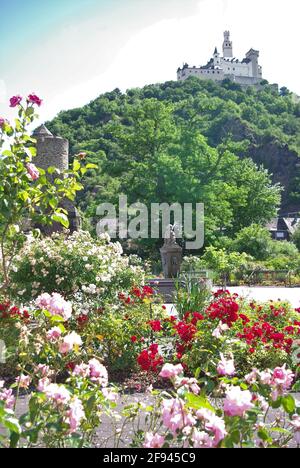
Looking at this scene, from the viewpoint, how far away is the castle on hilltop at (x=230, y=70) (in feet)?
378

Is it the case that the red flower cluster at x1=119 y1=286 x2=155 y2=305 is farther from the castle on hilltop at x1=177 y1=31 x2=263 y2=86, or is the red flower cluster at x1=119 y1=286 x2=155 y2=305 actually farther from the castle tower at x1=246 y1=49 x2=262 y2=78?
the castle tower at x1=246 y1=49 x2=262 y2=78

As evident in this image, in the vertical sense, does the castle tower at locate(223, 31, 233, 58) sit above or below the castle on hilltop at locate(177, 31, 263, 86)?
above

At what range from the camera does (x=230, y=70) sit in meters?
122

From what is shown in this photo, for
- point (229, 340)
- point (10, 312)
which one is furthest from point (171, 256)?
point (229, 340)

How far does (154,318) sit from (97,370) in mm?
4387

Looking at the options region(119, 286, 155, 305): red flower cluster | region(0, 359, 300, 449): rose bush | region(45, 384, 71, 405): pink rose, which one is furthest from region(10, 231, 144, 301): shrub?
region(45, 384, 71, 405): pink rose

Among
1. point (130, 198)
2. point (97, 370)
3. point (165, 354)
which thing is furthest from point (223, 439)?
point (130, 198)

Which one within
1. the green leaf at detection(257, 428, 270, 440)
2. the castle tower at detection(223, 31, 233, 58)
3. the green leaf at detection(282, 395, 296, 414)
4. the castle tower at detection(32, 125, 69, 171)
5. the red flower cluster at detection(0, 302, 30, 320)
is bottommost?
the red flower cluster at detection(0, 302, 30, 320)

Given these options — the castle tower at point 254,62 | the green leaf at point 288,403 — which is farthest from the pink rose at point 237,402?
the castle tower at point 254,62

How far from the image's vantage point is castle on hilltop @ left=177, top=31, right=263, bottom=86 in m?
115

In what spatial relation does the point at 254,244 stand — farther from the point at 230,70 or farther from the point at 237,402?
the point at 230,70

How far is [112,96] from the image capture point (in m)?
73.0

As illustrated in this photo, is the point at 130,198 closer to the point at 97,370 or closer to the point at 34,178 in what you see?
the point at 34,178

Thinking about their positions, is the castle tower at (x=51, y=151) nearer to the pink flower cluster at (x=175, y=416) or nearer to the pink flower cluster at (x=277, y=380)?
the pink flower cluster at (x=277, y=380)
